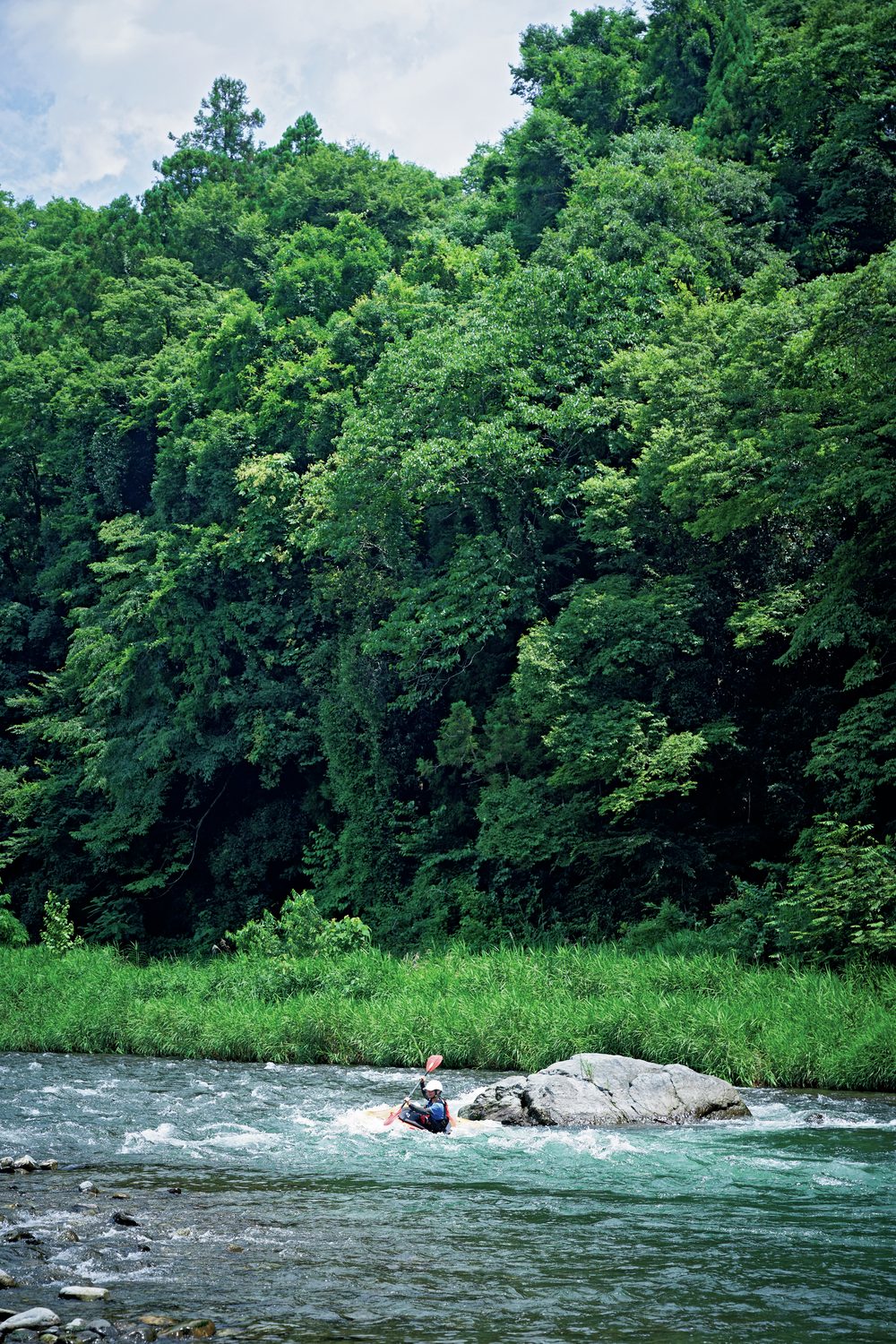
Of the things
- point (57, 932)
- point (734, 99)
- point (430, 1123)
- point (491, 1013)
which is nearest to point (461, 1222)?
point (430, 1123)

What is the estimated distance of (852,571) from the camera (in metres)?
20.6

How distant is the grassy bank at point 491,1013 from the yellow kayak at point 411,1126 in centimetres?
316

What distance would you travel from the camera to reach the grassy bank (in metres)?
15.0

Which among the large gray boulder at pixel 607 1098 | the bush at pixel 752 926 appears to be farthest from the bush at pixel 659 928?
the large gray boulder at pixel 607 1098

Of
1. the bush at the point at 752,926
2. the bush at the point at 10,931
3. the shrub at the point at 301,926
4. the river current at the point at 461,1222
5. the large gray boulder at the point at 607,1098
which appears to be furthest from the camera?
the bush at the point at 10,931

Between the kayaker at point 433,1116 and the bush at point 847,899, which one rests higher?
the bush at point 847,899

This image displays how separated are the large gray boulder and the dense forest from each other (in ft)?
18.8

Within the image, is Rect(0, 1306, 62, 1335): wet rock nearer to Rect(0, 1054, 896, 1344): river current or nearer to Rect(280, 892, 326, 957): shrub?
Rect(0, 1054, 896, 1344): river current

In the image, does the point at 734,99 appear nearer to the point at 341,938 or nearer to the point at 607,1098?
the point at 341,938

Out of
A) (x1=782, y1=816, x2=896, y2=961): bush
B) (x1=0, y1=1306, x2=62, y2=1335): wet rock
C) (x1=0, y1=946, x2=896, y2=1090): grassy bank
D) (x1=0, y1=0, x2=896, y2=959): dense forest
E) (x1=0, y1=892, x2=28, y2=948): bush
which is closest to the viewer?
(x1=0, y1=1306, x2=62, y2=1335): wet rock

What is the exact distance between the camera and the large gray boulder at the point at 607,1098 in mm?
12688

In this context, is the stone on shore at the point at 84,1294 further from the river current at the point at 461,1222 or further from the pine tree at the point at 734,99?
the pine tree at the point at 734,99

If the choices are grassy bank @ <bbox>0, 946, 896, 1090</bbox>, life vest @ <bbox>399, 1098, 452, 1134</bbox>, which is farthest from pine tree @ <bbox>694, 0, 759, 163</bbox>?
life vest @ <bbox>399, 1098, 452, 1134</bbox>

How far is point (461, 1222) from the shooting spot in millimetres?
8891
